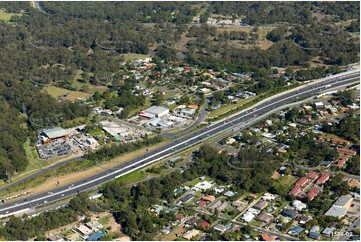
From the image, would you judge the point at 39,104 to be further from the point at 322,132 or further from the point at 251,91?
the point at 322,132

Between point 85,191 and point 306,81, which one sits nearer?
point 85,191

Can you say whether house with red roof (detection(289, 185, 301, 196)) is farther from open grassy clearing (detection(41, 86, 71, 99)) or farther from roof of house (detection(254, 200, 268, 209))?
open grassy clearing (detection(41, 86, 71, 99))

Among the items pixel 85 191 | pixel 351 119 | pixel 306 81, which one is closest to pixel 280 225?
pixel 85 191

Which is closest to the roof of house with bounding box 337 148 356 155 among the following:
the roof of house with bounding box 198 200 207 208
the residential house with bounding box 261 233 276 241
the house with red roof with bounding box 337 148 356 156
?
the house with red roof with bounding box 337 148 356 156

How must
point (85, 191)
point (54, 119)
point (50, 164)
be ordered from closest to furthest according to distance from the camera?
point (85, 191), point (50, 164), point (54, 119)

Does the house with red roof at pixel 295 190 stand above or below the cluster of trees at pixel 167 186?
below

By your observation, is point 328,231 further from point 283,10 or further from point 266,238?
point 283,10

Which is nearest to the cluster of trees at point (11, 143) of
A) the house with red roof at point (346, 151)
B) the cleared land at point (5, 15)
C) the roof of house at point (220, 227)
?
the roof of house at point (220, 227)

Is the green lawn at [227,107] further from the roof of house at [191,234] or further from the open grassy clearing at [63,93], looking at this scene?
the roof of house at [191,234]
